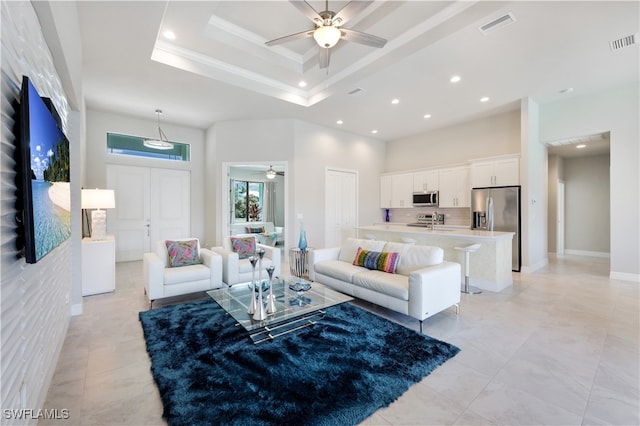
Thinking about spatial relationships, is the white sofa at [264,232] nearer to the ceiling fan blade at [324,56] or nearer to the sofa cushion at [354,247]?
the sofa cushion at [354,247]

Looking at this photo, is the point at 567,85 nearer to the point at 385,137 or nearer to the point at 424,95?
the point at 424,95

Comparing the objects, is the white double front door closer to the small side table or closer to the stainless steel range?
the small side table

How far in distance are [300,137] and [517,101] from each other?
4.41 metres

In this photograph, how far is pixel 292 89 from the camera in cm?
523

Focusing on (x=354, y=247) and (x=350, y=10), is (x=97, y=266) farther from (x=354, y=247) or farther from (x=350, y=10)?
(x=350, y=10)

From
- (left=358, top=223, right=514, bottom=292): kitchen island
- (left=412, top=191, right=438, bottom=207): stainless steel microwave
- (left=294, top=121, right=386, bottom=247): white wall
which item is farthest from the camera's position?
(left=412, top=191, right=438, bottom=207): stainless steel microwave

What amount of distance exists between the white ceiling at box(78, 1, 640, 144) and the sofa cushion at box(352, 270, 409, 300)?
291 centimetres

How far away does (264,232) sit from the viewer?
8.45m

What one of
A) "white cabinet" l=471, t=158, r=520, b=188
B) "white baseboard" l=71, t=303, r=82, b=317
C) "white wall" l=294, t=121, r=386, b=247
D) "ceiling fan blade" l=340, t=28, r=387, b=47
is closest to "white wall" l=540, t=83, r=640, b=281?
"white cabinet" l=471, t=158, r=520, b=188

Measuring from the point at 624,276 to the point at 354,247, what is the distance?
4.71m

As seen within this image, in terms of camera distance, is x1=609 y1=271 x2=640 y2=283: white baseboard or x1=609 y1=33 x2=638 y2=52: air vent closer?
x1=609 y1=33 x2=638 y2=52: air vent

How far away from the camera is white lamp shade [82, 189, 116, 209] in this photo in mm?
3959

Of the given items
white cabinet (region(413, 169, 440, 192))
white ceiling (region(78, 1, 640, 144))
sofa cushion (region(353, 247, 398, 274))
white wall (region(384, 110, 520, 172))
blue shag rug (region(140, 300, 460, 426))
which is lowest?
blue shag rug (region(140, 300, 460, 426))

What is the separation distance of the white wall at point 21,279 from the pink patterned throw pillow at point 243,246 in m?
2.25
